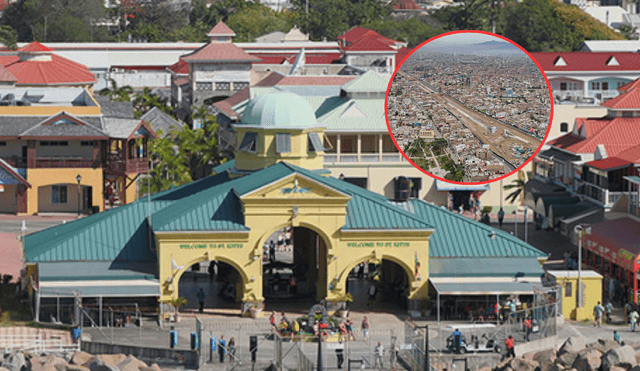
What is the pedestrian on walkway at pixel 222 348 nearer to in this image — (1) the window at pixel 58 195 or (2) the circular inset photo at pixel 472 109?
(2) the circular inset photo at pixel 472 109

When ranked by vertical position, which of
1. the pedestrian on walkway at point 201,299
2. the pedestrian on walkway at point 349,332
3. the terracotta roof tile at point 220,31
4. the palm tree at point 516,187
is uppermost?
the terracotta roof tile at point 220,31

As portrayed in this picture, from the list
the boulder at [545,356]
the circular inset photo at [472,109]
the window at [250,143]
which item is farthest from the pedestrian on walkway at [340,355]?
the window at [250,143]

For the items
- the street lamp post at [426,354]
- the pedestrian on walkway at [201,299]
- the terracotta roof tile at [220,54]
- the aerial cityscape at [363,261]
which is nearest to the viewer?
the aerial cityscape at [363,261]

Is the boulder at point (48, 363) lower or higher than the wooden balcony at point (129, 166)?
lower

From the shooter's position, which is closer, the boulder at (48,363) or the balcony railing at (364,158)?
the boulder at (48,363)

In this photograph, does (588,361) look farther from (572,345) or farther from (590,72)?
(590,72)

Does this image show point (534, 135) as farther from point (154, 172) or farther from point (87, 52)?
point (87, 52)

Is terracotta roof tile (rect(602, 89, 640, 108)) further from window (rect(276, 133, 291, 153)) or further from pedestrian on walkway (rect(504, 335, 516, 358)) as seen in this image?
pedestrian on walkway (rect(504, 335, 516, 358))
